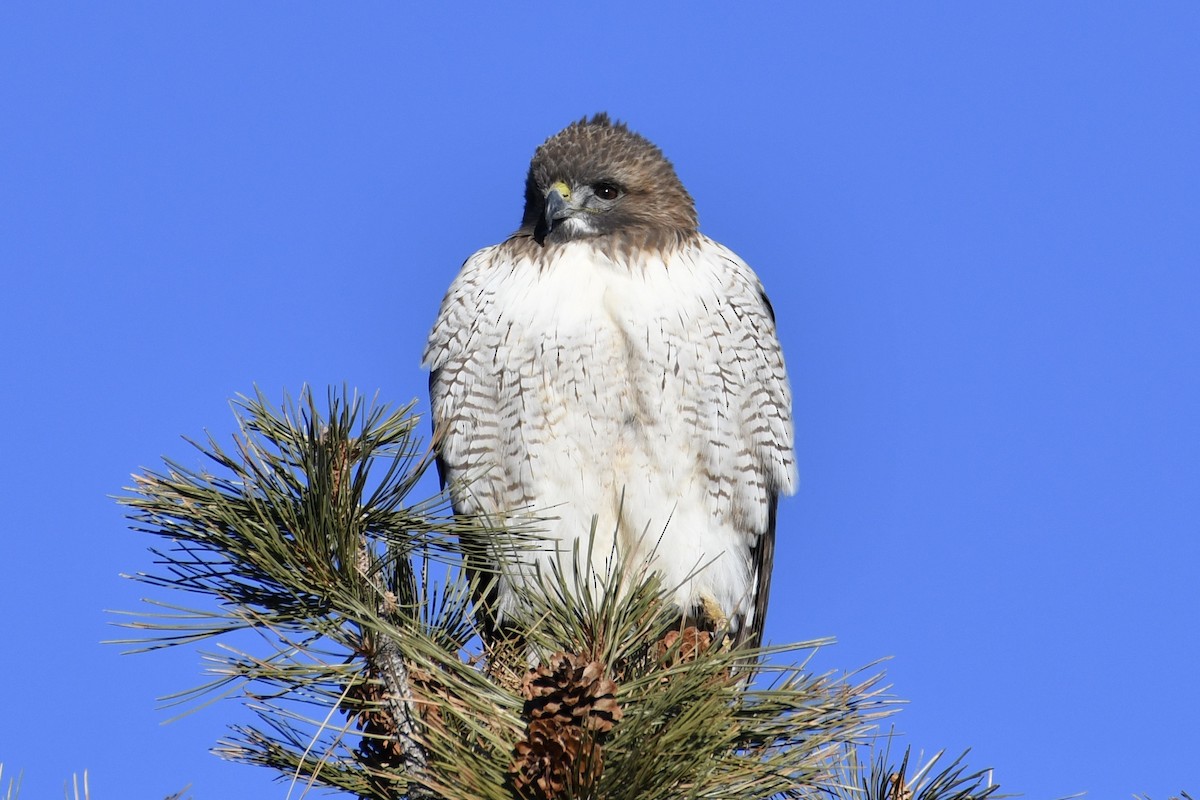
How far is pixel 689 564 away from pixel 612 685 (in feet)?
10.4

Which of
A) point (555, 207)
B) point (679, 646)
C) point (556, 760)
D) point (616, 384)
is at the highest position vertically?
point (555, 207)

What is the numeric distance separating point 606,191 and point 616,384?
1.11m

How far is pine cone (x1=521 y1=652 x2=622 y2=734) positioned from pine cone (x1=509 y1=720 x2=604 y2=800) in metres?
0.02

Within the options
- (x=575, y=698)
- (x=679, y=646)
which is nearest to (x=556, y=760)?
(x=575, y=698)

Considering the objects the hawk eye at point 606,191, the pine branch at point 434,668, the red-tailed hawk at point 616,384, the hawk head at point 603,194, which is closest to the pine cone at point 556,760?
the pine branch at point 434,668

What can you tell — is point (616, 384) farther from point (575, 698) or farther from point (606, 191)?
point (575, 698)

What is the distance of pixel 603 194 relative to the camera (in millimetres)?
6188

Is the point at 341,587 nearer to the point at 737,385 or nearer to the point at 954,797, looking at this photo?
the point at 954,797

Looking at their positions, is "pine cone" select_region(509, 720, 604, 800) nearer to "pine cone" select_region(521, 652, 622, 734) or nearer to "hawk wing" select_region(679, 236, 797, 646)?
"pine cone" select_region(521, 652, 622, 734)

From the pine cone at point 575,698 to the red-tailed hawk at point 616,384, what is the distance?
8.75 feet

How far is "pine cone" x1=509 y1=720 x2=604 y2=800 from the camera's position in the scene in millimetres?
2693

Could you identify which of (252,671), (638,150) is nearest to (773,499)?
(638,150)

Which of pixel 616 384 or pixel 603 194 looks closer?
pixel 616 384

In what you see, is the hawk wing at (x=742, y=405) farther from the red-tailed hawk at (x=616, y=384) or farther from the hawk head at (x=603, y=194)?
the hawk head at (x=603, y=194)
